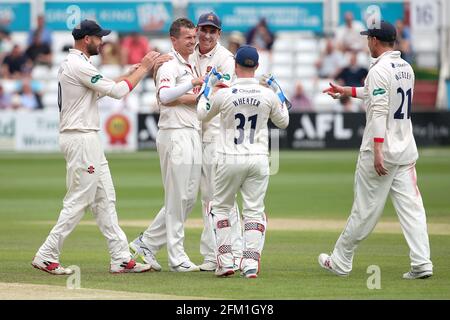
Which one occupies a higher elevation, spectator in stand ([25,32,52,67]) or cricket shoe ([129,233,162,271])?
spectator in stand ([25,32,52,67])

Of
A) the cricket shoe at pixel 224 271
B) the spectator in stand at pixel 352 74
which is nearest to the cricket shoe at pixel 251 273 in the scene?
the cricket shoe at pixel 224 271

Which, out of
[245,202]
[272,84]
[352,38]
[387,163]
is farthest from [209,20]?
[352,38]

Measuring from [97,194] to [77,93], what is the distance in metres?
0.96

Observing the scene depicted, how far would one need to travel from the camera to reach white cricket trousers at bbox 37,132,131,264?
1038cm

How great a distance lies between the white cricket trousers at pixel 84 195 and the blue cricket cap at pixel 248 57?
1.58 meters

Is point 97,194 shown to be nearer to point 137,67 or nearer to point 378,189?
point 137,67

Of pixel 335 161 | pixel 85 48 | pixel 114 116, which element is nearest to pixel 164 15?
pixel 114 116

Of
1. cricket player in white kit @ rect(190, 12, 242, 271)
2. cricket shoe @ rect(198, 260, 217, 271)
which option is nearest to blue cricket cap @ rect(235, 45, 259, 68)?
cricket player in white kit @ rect(190, 12, 242, 271)

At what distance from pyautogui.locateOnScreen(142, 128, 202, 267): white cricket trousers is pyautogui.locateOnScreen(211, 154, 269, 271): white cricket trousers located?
1.80 ft

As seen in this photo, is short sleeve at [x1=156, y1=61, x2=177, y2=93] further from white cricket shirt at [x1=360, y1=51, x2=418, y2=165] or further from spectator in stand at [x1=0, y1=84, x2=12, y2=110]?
spectator in stand at [x1=0, y1=84, x2=12, y2=110]

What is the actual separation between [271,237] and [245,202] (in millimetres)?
3478

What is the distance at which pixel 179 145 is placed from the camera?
10664 mm

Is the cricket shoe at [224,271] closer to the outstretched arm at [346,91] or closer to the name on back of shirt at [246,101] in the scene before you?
the name on back of shirt at [246,101]

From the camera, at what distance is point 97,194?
10570 mm
